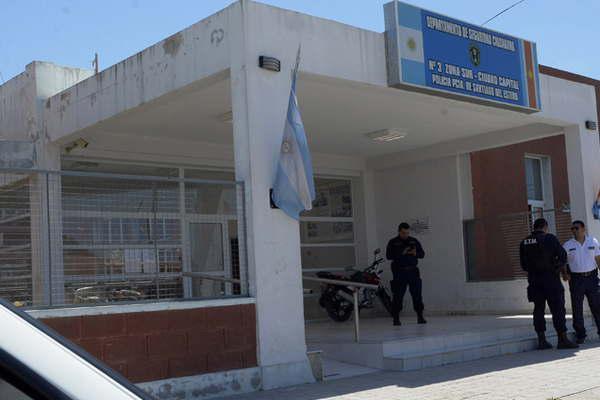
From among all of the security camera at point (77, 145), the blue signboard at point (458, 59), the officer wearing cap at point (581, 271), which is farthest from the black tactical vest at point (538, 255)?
the security camera at point (77, 145)

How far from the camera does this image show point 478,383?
836 cm

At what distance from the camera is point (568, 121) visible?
44.6 ft

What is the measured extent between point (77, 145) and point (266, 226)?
16.5 ft

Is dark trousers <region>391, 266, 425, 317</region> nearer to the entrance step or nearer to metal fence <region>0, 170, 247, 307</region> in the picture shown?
the entrance step

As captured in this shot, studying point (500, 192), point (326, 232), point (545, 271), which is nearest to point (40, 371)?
point (545, 271)

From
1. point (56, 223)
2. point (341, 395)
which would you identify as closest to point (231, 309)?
point (341, 395)

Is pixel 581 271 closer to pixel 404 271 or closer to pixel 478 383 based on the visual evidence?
pixel 404 271

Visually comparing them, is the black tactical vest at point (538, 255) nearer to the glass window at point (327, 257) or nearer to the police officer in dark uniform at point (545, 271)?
the police officer in dark uniform at point (545, 271)

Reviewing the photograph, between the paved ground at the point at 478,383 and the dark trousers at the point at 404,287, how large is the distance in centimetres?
312

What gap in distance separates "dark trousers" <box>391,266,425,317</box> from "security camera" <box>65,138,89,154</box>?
5.46m

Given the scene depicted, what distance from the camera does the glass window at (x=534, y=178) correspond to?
20.1 metres

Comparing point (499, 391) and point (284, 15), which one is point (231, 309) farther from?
point (284, 15)

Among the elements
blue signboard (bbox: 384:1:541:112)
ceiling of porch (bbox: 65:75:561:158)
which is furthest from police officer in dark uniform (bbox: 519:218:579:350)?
ceiling of porch (bbox: 65:75:561:158)

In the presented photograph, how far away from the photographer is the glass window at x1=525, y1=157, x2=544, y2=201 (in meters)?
20.1
